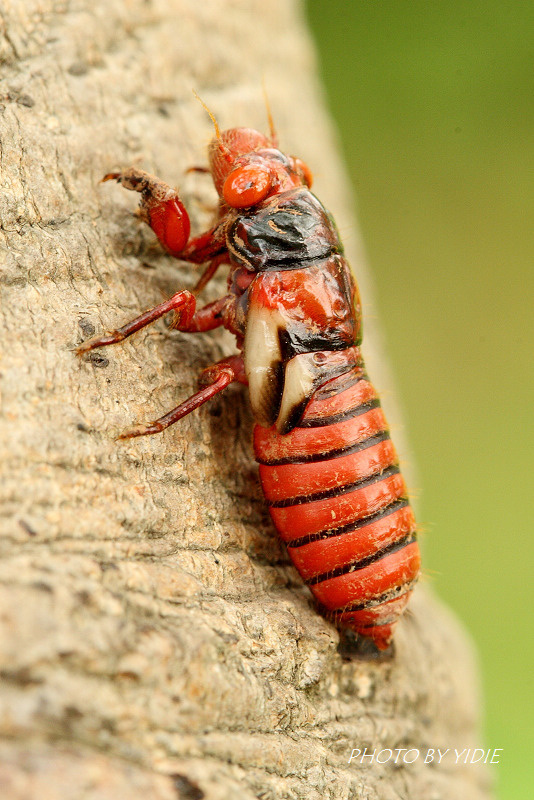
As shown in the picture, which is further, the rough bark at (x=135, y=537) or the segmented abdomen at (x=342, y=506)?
the segmented abdomen at (x=342, y=506)

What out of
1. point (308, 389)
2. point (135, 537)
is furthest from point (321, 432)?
point (135, 537)

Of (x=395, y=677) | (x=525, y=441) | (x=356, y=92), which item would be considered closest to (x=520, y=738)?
(x=525, y=441)

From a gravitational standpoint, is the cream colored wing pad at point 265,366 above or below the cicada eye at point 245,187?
below

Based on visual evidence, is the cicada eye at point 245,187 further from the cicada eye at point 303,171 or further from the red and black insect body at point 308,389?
the cicada eye at point 303,171

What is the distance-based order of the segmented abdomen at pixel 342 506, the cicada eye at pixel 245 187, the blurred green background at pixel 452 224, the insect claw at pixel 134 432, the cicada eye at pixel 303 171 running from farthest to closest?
Answer: the blurred green background at pixel 452 224 < the cicada eye at pixel 303 171 < the cicada eye at pixel 245 187 < the segmented abdomen at pixel 342 506 < the insect claw at pixel 134 432

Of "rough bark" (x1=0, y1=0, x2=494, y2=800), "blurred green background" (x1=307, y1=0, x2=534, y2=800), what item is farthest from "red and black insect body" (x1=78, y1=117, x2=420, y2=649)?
"blurred green background" (x1=307, y1=0, x2=534, y2=800)

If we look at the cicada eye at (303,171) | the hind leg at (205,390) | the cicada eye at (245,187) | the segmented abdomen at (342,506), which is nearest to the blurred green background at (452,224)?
the segmented abdomen at (342,506)

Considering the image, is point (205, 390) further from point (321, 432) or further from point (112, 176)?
point (112, 176)

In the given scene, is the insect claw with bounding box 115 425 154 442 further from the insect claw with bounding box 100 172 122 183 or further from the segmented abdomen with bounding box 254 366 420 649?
the insect claw with bounding box 100 172 122 183
